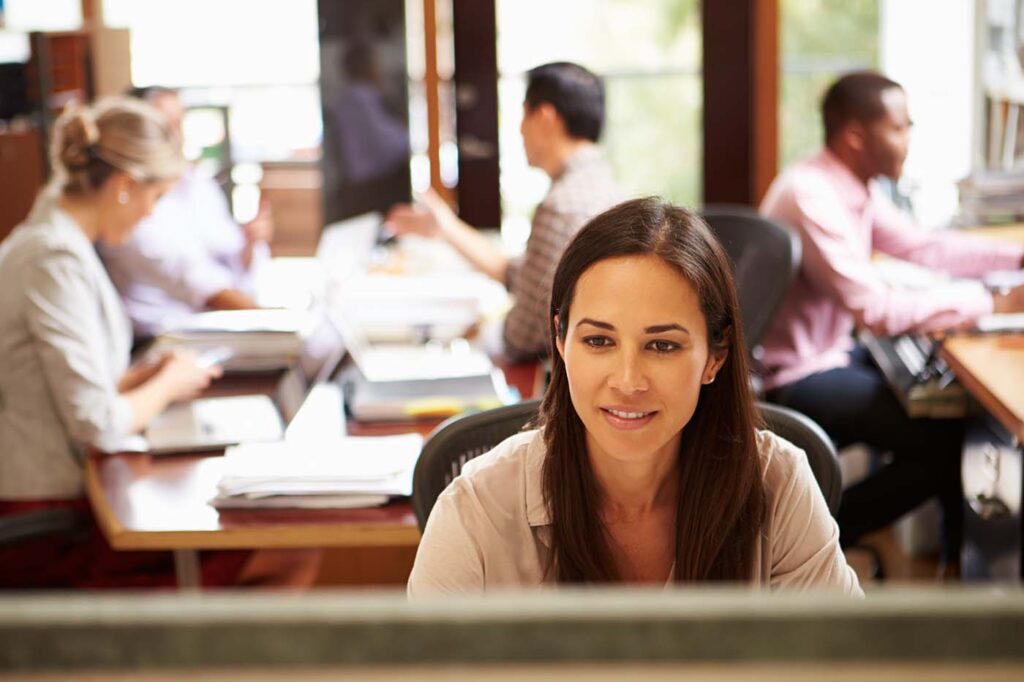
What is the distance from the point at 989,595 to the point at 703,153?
4819 mm

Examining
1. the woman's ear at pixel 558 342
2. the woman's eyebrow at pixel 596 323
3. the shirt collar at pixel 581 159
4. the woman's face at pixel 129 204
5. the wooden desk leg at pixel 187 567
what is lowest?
the wooden desk leg at pixel 187 567

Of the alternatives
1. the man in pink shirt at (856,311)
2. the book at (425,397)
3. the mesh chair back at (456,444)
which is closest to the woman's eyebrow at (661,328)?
the mesh chair back at (456,444)

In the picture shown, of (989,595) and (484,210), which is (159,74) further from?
(989,595)

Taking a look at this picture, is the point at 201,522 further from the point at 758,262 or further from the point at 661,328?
the point at 758,262

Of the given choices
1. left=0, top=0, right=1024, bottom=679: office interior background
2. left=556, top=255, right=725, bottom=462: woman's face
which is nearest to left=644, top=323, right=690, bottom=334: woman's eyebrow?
left=556, top=255, right=725, bottom=462: woman's face

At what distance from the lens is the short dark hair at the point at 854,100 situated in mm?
2875

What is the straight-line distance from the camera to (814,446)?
61.2 inches

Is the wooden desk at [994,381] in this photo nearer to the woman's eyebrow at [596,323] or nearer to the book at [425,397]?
the book at [425,397]

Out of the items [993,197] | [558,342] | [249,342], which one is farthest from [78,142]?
[993,197]

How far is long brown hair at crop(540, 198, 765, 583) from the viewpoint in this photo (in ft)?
4.35

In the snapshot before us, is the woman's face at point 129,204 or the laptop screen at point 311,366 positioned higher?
the woman's face at point 129,204

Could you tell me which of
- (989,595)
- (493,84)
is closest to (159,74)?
(493,84)

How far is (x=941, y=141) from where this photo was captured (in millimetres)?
4652

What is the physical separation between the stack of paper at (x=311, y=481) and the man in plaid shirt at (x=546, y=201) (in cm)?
75
